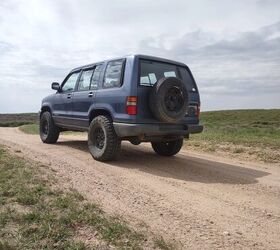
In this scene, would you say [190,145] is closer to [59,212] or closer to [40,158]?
[40,158]

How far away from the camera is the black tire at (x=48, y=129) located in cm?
1070

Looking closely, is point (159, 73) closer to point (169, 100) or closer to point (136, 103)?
point (169, 100)

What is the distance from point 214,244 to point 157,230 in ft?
2.02

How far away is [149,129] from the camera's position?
754 cm

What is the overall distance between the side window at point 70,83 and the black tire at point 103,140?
1.79 metres

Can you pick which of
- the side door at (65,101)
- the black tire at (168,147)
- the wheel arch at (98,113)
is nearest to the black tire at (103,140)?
the wheel arch at (98,113)

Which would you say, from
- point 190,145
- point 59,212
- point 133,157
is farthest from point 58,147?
point 59,212

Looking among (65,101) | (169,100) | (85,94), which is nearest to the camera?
(169,100)

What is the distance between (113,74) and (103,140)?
51.9 inches

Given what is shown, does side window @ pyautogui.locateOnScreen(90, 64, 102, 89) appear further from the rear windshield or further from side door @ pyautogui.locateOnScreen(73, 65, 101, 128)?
the rear windshield

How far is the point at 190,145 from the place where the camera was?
11.4 m

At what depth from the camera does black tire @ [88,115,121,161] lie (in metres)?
7.93

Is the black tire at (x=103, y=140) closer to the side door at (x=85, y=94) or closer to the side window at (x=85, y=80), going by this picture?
the side door at (x=85, y=94)

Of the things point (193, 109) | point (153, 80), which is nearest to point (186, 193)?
point (153, 80)
